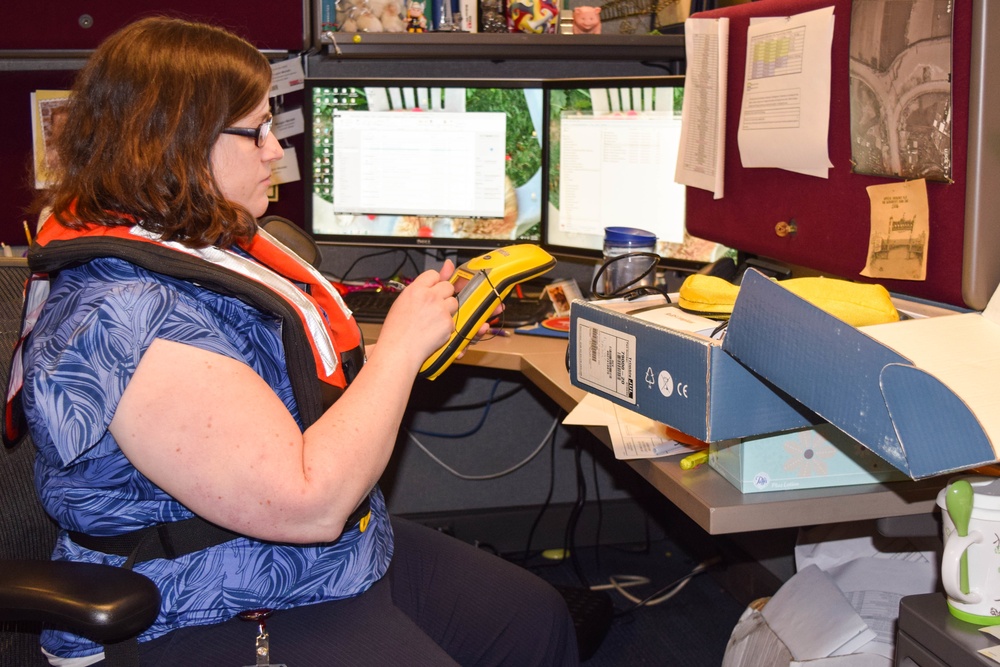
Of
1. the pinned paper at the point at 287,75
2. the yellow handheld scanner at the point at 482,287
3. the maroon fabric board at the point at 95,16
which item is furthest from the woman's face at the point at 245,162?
the pinned paper at the point at 287,75

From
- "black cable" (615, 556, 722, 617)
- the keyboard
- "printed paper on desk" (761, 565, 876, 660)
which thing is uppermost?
the keyboard

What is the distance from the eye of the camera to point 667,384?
87cm

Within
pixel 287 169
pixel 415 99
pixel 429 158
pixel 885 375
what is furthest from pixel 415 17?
pixel 885 375

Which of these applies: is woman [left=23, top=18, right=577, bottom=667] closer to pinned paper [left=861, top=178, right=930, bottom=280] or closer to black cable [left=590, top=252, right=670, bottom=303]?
black cable [left=590, top=252, right=670, bottom=303]

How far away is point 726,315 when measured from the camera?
0.97 metres

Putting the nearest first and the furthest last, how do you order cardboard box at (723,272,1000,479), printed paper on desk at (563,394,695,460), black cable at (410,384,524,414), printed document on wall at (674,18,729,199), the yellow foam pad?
cardboard box at (723,272,1000,479), the yellow foam pad, printed paper on desk at (563,394,695,460), printed document on wall at (674,18,729,199), black cable at (410,384,524,414)

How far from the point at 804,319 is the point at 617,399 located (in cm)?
28

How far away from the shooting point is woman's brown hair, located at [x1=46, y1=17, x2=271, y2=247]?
91 cm

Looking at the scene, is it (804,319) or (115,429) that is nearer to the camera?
(804,319)

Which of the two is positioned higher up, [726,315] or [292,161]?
[292,161]

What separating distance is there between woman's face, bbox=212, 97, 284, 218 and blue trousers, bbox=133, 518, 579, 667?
45cm

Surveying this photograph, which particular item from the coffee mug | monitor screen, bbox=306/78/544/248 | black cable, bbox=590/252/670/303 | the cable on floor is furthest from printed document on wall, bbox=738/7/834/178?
the cable on floor

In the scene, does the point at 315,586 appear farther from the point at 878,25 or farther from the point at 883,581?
the point at 878,25

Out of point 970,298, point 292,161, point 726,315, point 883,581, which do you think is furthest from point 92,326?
point 292,161
